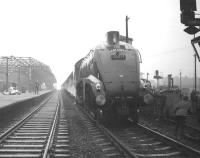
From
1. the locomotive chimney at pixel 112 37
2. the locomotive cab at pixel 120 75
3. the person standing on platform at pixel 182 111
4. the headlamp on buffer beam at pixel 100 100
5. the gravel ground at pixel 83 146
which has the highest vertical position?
the locomotive chimney at pixel 112 37

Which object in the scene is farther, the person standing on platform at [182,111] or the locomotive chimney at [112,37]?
the locomotive chimney at [112,37]

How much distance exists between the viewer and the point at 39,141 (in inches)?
430

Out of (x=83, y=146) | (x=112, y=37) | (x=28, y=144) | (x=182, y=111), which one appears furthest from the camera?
(x=112, y=37)

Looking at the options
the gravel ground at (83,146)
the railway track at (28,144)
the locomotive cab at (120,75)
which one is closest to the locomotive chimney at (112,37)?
the locomotive cab at (120,75)

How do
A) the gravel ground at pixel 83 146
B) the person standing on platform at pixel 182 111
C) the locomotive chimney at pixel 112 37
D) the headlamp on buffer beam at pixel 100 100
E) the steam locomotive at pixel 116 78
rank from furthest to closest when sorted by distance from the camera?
1. the locomotive chimney at pixel 112 37
2. the steam locomotive at pixel 116 78
3. the headlamp on buffer beam at pixel 100 100
4. the person standing on platform at pixel 182 111
5. the gravel ground at pixel 83 146

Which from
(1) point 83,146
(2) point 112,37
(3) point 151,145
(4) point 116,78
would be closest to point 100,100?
(4) point 116,78

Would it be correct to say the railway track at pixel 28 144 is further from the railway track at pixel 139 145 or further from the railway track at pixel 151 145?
the railway track at pixel 151 145

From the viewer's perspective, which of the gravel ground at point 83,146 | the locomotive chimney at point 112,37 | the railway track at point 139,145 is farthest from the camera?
the locomotive chimney at point 112,37

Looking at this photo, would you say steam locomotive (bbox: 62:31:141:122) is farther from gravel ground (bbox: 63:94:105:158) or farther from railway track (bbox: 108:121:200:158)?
gravel ground (bbox: 63:94:105:158)

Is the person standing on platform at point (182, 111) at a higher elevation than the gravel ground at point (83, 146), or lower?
higher

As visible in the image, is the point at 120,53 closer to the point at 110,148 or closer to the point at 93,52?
the point at 93,52

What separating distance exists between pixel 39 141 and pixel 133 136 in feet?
11.1

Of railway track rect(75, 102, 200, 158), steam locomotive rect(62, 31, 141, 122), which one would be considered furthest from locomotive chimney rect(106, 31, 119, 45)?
railway track rect(75, 102, 200, 158)

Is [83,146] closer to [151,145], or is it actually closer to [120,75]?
[151,145]
